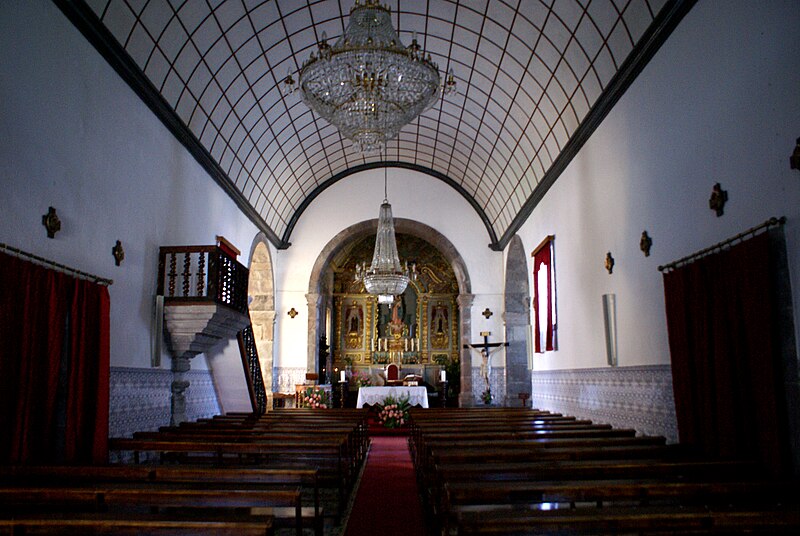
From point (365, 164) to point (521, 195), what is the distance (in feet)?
18.2

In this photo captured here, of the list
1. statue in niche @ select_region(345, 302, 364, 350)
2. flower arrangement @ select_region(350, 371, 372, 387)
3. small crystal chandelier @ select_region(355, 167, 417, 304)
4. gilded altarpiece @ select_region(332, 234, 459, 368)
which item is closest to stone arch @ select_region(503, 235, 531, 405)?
small crystal chandelier @ select_region(355, 167, 417, 304)

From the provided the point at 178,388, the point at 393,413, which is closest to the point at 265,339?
the point at 393,413

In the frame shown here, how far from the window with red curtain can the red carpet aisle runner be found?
4.15 metres

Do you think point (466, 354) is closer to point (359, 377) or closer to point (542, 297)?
point (542, 297)

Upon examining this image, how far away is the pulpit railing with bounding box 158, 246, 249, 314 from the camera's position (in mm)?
9281

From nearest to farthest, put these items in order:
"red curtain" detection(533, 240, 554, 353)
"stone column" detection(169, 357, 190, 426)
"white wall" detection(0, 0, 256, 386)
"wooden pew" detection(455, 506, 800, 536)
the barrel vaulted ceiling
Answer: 1. "wooden pew" detection(455, 506, 800, 536)
2. "white wall" detection(0, 0, 256, 386)
3. the barrel vaulted ceiling
4. "stone column" detection(169, 357, 190, 426)
5. "red curtain" detection(533, 240, 554, 353)

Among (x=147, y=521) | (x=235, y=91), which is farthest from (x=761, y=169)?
(x=235, y=91)

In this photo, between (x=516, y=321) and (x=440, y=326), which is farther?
(x=440, y=326)

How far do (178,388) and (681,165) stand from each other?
793cm

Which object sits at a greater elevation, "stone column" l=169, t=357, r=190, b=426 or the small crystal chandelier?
the small crystal chandelier

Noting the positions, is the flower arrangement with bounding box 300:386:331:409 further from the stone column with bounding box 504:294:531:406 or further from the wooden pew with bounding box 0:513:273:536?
the wooden pew with bounding box 0:513:273:536

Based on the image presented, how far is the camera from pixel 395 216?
18453 millimetres

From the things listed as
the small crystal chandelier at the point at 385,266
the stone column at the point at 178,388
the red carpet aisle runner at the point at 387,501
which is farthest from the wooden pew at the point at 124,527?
the small crystal chandelier at the point at 385,266

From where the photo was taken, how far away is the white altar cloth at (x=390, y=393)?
630 inches
